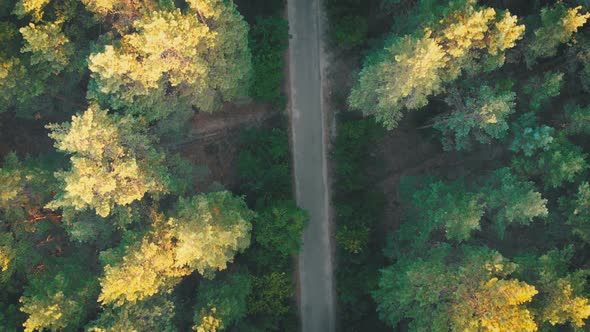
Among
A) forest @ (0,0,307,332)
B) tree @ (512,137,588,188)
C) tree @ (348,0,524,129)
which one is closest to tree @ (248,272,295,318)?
forest @ (0,0,307,332)

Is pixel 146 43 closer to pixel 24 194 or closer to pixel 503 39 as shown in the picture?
pixel 24 194

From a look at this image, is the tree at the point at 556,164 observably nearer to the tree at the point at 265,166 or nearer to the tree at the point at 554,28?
the tree at the point at 554,28

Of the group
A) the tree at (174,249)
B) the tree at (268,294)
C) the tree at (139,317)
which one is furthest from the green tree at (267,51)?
the tree at (139,317)

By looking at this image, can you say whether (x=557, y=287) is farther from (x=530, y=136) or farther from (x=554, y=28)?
(x=554, y=28)

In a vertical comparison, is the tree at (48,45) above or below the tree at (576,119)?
above

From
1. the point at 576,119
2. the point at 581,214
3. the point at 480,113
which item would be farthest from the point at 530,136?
the point at 581,214
